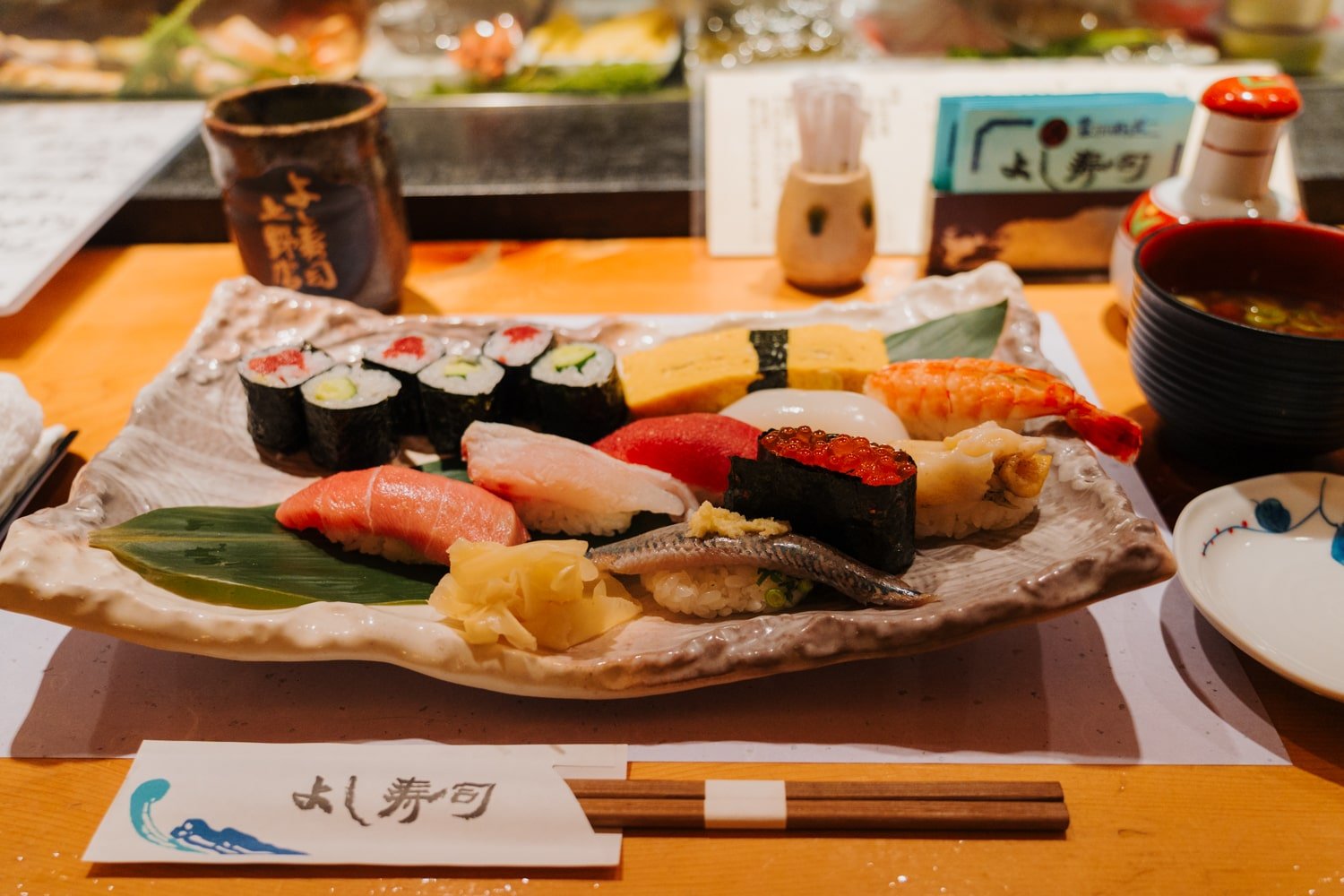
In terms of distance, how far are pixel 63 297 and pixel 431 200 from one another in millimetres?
1109

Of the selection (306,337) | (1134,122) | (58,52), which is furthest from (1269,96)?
(58,52)

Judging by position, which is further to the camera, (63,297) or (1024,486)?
(63,297)

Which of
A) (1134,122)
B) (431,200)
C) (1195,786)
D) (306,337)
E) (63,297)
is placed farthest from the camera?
(431,200)

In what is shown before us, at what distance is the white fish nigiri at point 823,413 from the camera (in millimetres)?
1688

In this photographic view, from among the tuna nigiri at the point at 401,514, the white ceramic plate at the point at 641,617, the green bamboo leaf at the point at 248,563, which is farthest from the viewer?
the tuna nigiri at the point at 401,514

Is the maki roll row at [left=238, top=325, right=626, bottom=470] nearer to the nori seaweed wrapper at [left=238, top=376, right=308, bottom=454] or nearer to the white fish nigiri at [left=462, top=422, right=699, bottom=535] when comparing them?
the nori seaweed wrapper at [left=238, top=376, right=308, bottom=454]

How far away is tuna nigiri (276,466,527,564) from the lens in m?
1.52

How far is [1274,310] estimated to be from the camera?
71.1 inches

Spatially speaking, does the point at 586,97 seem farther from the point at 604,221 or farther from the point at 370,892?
the point at 370,892

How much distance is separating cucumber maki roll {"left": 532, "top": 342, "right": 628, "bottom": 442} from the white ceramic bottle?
1.11 meters

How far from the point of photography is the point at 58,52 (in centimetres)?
362

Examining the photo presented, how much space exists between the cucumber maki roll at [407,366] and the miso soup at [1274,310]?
4.89 ft

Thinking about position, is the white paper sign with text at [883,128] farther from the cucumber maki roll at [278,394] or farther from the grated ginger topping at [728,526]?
the grated ginger topping at [728,526]

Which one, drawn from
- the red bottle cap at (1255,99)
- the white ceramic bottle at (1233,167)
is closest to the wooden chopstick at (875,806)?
the white ceramic bottle at (1233,167)
